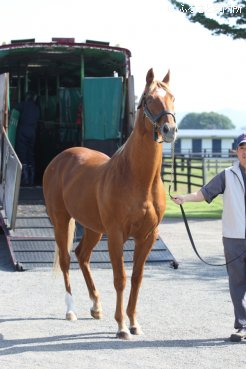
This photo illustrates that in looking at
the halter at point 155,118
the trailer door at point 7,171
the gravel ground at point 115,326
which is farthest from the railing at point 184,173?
the halter at point 155,118

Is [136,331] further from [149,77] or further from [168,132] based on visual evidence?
[149,77]

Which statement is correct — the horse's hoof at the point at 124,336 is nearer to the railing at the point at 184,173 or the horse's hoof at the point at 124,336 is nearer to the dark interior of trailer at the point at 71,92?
the dark interior of trailer at the point at 71,92

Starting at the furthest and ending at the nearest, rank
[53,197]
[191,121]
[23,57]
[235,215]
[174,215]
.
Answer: [191,121], [174,215], [23,57], [53,197], [235,215]

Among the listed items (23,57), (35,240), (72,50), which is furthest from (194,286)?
(23,57)

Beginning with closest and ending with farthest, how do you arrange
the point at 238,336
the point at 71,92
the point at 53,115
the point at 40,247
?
the point at 238,336 < the point at 40,247 < the point at 71,92 < the point at 53,115

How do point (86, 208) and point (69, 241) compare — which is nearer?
point (86, 208)

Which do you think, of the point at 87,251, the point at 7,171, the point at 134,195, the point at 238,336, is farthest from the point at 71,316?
the point at 7,171

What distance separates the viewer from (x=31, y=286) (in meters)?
9.51

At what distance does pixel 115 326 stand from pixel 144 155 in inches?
65.9

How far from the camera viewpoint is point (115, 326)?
24.4 feet

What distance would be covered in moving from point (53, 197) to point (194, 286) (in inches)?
87.3

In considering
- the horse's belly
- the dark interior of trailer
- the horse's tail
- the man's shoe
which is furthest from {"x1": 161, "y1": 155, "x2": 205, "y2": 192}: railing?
the man's shoe

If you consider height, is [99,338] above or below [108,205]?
below

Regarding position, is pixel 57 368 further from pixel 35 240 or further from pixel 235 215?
pixel 35 240
